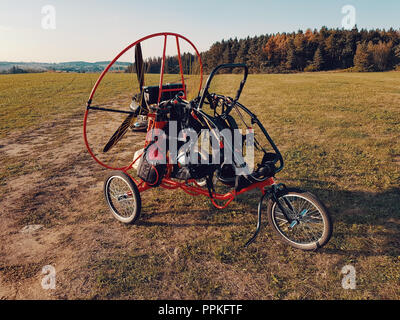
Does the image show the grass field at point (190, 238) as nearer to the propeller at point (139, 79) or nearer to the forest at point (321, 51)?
the propeller at point (139, 79)

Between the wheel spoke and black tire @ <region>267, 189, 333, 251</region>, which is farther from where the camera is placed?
the wheel spoke

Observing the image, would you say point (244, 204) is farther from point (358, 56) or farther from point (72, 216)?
point (358, 56)

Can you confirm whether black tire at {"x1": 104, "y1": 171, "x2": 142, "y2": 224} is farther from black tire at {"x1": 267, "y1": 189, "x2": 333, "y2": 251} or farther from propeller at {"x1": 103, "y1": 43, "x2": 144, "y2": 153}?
Answer: black tire at {"x1": 267, "y1": 189, "x2": 333, "y2": 251}

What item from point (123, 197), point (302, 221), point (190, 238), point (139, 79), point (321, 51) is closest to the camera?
point (302, 221)

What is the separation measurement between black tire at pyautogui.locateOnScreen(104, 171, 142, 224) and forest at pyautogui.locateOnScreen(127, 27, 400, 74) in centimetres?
6685

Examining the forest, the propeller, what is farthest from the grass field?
the forest

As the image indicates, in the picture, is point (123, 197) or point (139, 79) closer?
point (139, 79)

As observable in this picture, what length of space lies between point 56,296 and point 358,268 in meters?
3.69

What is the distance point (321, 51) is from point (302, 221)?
84.1 metres

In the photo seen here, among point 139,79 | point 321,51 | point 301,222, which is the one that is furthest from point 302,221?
point 321,51

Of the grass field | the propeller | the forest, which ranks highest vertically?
the forest

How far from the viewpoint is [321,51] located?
244 ft

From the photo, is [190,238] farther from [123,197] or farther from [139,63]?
[139,63]

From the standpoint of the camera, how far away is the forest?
66.9 meters
